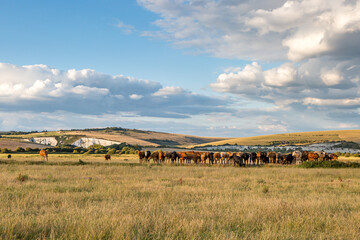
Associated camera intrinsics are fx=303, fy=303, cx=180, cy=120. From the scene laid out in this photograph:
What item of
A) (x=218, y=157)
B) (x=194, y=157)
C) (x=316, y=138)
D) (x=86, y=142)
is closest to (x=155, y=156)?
(x=194, y=157)

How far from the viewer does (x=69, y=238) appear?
6023 millimetres

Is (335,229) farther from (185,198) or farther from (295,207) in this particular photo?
(185,198)

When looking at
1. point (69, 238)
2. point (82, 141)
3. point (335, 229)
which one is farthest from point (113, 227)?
point (82, 141)

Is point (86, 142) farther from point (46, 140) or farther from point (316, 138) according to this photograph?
point (316, 138)

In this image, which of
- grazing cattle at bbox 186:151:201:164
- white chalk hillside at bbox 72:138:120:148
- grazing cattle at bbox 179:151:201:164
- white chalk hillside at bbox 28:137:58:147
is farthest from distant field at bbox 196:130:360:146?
grazing cattle at bbox 179:151:201:164

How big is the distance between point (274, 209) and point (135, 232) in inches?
186

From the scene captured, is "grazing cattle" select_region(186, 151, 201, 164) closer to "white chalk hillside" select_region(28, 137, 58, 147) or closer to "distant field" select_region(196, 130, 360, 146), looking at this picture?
"distant field" select_region(196, 130, 360, 146)

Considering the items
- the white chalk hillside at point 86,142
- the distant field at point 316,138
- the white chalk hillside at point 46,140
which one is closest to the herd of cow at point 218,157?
the distant field at point 316,138

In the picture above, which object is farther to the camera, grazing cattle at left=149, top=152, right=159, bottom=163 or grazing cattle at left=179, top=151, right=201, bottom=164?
grazing cattle at left=149, top=152, right=159, bottom=163

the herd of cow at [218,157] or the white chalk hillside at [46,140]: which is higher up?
the herd of cow at [218,157]

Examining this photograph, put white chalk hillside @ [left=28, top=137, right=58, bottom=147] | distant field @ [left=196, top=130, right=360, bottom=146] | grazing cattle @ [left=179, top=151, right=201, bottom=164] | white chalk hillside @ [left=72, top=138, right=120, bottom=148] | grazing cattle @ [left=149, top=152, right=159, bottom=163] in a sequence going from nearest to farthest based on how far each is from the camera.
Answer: grazing cattle @ [left=179, top=151, right=201, bottom=164], grazing cattle @ [left=149, top=152, right=159, bottom=163], distant field @ [left=196, top=130, right=360, bottom=146], white chalk hillside @ [left=72, top=138, right=120, bottom=148], white chalk hillside @ [left=28, top=137, right=58, bottom=147]

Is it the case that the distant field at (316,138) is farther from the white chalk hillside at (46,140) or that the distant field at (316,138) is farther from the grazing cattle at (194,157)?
the grazing cattle at (194,157)

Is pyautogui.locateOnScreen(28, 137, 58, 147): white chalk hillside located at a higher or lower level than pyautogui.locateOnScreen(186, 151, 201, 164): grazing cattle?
lower

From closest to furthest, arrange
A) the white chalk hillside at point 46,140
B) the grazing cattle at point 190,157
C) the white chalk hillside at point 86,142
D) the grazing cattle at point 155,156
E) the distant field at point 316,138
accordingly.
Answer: the grazing cattle at point 190,157, the grazing cattle at point 155,156, the distant field at point 316,138, the white chalk hillside at point 86,142, the white chalk hillside at point 46,140
